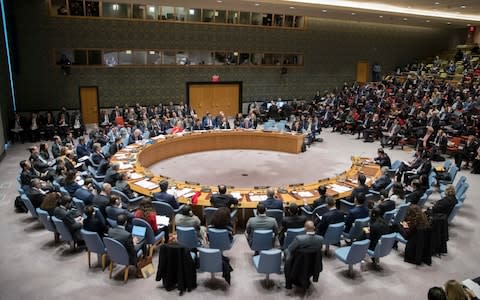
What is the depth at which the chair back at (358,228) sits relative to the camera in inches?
283

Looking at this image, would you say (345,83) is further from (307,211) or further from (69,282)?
(69,282)

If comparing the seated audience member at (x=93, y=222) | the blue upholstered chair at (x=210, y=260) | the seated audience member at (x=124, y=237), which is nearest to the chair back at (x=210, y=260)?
the blue upholstered chair at (x=210, y=260)

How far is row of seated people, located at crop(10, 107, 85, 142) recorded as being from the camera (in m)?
16.8

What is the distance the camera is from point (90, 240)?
6.50 metres

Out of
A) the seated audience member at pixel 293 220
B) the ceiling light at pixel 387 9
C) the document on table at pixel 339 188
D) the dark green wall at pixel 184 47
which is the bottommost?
the document on table at pixel 339 188

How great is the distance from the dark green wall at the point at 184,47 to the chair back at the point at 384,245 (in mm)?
16669

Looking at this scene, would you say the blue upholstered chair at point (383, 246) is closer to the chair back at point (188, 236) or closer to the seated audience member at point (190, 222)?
the seated audience member at point (190, 222)

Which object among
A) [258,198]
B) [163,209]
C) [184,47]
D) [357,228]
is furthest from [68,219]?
[184,47]

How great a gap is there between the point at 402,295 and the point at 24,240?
729 centimetres

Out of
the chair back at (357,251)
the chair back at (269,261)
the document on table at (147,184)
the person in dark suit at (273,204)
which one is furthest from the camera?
the document on table at (147,184)

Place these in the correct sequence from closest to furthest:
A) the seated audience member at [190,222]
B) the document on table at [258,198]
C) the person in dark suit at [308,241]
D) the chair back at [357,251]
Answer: the person in dark suit at [308,241]
the chair back at [357,251]
the seated audience member at [190,222]
the document on table at [258,198]

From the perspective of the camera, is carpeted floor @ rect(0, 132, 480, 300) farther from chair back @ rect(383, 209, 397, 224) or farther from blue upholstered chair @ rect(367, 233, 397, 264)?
chair back @ rect(383, 209, 397, 224)

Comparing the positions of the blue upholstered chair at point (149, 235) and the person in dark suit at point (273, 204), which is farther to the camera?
the person in dark suit at point (273, 204)

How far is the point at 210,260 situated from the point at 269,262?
93 centimetres
